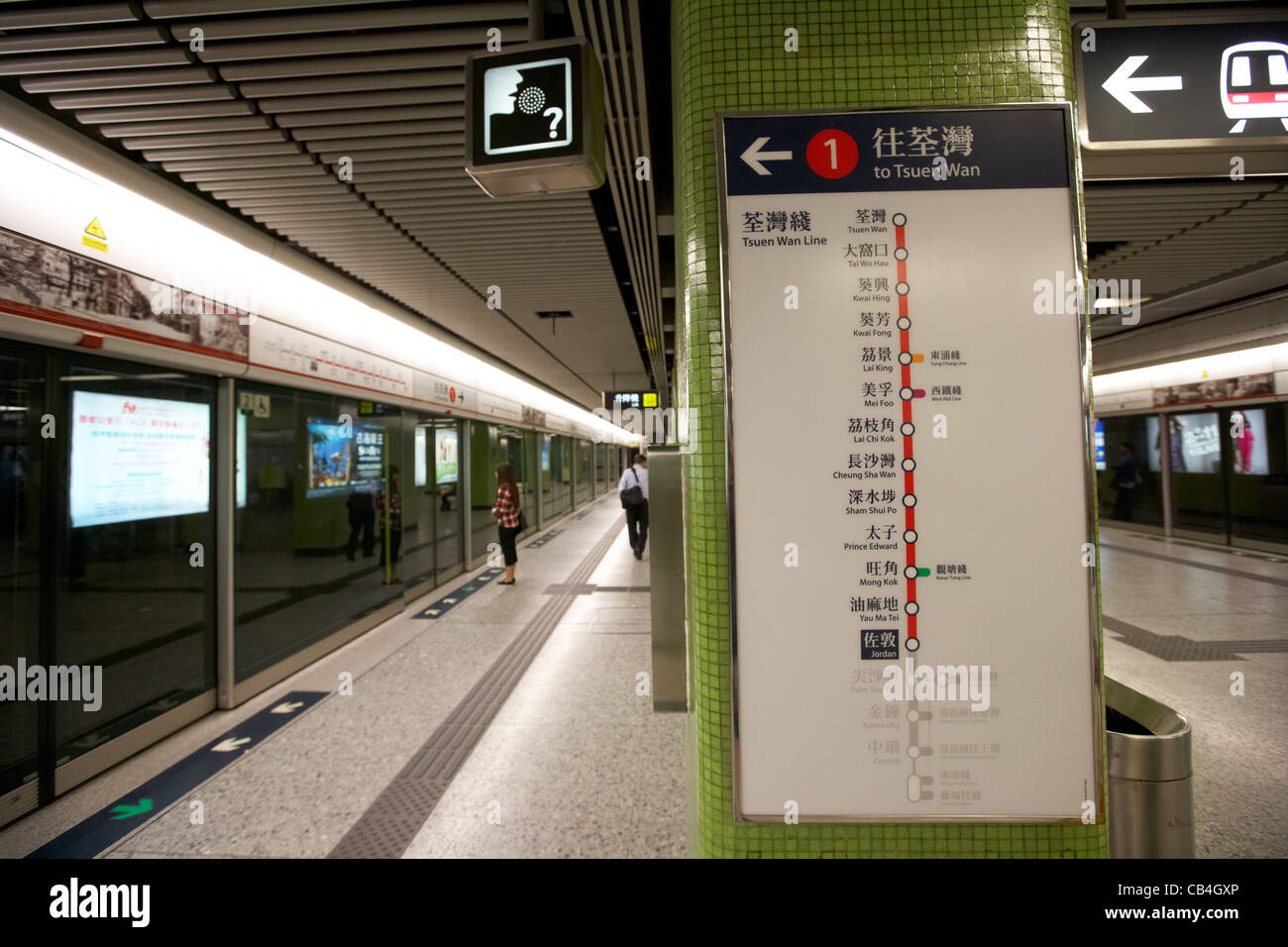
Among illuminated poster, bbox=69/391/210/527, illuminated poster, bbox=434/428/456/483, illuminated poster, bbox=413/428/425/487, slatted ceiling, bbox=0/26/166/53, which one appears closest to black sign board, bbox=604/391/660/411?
illuminated poster, bbox=434/428/456/483

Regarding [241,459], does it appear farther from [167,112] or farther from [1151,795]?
[1151,795]

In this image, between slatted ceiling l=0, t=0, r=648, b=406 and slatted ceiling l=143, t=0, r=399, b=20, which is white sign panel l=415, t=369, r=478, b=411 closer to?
slatted ceiling l=0, t=0, r=648, b=406

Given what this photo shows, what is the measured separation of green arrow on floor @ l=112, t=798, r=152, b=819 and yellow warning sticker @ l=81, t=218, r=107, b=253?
2.64 m

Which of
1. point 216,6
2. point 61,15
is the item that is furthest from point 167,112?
point 216,6

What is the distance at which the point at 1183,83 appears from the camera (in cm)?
142

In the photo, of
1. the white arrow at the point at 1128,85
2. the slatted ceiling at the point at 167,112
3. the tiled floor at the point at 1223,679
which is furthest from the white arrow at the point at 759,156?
the tiled floor at the point at 1223,679

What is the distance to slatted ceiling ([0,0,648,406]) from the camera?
2.31 meters

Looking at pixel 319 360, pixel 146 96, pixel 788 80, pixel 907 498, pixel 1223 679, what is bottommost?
pixel 1223 679

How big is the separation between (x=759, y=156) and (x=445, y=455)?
7.31 metres

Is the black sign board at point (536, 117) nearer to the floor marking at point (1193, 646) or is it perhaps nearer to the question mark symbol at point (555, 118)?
the question mark symbol at point (555, 118)

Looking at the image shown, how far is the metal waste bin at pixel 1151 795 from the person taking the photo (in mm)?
1432

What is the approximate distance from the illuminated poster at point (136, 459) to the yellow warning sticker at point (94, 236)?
73cm
